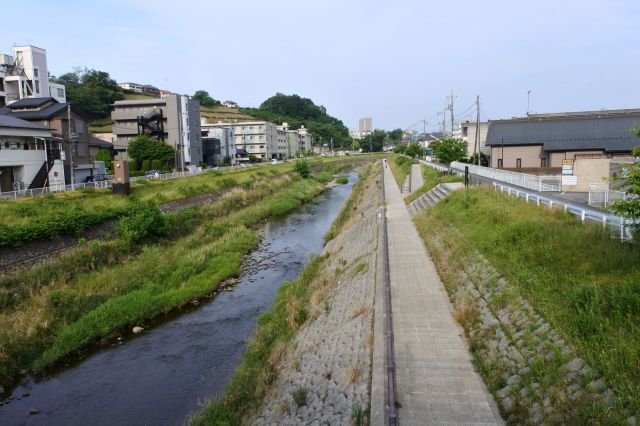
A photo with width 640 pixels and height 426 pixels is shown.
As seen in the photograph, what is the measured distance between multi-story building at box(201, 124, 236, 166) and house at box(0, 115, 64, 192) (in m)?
42.6

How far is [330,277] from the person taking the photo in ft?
58.5

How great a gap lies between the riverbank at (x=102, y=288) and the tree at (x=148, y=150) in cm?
3078

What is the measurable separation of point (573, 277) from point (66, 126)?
132 ft

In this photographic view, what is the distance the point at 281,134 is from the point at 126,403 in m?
112

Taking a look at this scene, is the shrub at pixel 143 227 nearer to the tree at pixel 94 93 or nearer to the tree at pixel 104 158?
the tree at pixel 104 158

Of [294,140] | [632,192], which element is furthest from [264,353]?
[294,140]

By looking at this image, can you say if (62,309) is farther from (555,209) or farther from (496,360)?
(555,209)

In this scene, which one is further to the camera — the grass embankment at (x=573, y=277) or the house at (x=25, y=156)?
the house at (x=25, y=156)

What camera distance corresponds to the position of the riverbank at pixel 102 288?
528 inches

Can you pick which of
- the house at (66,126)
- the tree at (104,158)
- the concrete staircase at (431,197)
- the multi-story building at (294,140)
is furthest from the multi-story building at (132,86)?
the concrete staircase at (431,197)

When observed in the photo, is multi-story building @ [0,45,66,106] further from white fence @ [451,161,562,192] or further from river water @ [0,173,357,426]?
white fence @ [451,161,562,192]

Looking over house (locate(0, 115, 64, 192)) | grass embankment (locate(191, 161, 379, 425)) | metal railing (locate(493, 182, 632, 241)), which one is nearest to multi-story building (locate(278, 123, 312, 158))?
house (locate(0, 115, 64, 192))

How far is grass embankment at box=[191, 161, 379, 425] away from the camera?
30.9 feet

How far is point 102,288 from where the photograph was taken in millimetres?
17406
